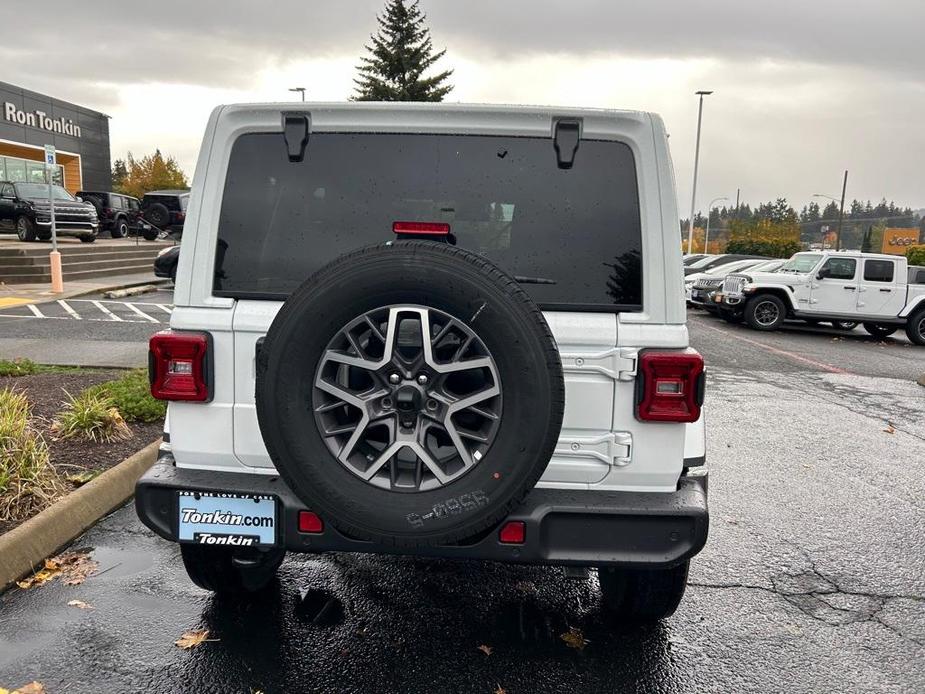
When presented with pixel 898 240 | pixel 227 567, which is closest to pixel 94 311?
pixel 227 567

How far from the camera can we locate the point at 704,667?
2.93 meters

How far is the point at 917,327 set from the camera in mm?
16125

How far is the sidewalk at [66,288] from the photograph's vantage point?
1448cm

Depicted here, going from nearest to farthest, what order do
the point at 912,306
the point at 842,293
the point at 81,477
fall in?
the point at 81,477 → the point at 912,306 → the point at 842,293

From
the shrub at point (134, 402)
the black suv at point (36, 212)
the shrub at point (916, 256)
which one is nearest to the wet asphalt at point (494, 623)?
the shrub at point (134, 402)

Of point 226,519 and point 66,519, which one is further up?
point 226,519

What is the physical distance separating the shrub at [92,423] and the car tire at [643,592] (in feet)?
12.3

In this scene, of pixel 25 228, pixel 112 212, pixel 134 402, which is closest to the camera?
pixel 134 402

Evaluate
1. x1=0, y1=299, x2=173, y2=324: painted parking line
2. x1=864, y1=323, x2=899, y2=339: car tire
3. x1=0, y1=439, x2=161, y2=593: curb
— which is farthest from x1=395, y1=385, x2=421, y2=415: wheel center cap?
x1=864, y1=323, x2=899, y2=339: car tire

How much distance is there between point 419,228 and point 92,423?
12.2 feet

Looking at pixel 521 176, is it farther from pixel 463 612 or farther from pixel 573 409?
pixel 463 612

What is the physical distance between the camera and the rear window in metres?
2.69

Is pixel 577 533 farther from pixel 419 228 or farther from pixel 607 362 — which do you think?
pixel 419 228

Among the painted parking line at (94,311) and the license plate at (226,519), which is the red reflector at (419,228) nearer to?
the license plate at (226,519)
